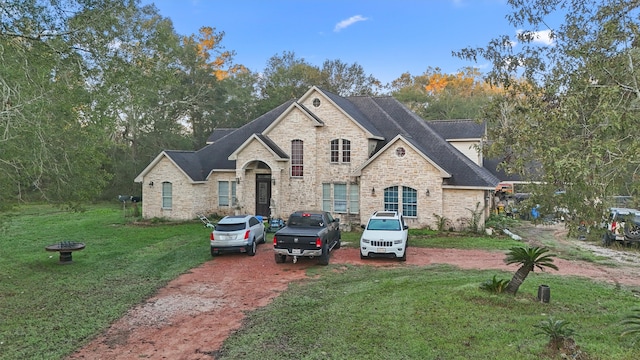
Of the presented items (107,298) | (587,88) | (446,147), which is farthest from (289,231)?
(446,147)

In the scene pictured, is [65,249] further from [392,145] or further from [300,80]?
[300,80]

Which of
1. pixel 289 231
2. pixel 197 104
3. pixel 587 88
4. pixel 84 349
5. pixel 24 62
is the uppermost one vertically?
pixel 197 104

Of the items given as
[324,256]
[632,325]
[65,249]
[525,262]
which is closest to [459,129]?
[324,256]

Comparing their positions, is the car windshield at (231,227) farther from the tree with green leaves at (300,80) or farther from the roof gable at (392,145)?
the tree with green leaves at (300,80)

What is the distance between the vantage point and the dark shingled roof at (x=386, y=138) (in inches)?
894

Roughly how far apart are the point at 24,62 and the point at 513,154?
36.9ft

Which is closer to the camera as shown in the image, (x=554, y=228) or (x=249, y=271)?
Answer: (x=249, y=271)

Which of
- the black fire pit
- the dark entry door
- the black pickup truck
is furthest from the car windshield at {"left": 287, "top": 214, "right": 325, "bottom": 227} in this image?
the dark entry door

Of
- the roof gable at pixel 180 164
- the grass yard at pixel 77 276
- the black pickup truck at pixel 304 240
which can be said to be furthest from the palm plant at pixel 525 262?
the roof gable at pixel 180 164

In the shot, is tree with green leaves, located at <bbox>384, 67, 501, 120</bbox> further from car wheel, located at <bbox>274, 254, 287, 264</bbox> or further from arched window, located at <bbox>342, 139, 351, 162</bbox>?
car wheel, located at <bbox>274, 254, 287, 264</bbox>

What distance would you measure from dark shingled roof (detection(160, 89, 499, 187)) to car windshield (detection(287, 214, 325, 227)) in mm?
8442

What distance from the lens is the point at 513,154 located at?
29.8 feet

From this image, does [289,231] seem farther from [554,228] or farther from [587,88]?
[554,228]

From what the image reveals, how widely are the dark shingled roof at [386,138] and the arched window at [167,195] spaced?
1649 millimetres
